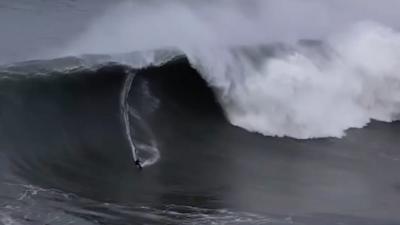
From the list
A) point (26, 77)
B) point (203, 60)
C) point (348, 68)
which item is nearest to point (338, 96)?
point (348, 68)

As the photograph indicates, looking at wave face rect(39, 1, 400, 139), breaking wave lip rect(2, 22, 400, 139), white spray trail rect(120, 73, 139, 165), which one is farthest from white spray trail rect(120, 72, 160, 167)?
wave face rect(39, 1, 400, 139)

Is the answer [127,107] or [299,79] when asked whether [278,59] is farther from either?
[127,107]

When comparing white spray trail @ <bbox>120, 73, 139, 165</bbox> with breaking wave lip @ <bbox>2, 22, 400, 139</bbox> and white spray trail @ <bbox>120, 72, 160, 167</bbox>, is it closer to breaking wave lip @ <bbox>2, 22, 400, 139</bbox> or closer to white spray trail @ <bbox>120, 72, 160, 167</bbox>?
white spray trail @ <bbox>120, 72, 160, 167</bbox>

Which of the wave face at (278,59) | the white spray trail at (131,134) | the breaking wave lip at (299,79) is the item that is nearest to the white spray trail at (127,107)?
the white spray trail at (131,134)

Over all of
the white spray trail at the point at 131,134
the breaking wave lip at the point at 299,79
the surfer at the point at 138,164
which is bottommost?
the surfer at the point at 138,164

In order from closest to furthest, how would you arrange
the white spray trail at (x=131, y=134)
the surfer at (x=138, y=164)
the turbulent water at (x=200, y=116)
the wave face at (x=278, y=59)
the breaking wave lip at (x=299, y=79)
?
the turbulent water at (x=200, y=116), the surfer at (x=138, y=164), the white spray trail at (x=131, y=134), the breaking wave lip at (x=299, y=79), the wave face at (x=278, y=59)

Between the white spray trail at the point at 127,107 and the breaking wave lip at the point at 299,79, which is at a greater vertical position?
the breaking wave lip at the point at 299,79

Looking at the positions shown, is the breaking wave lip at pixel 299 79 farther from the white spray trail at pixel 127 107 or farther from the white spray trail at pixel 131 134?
the white spray trail at pixel 131 134
